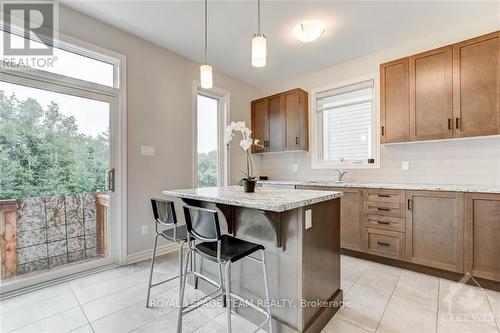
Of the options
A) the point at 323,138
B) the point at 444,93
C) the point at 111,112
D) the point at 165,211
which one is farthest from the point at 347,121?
the point at 111,112

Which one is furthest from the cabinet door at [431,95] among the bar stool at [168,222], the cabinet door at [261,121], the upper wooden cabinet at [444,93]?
the bar stool at [168,222]

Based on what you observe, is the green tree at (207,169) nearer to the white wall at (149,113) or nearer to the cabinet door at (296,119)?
the white wall at (149,113)

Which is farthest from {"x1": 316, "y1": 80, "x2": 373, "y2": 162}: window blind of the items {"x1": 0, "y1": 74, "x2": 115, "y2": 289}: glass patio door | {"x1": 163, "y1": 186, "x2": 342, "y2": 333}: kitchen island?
{"x1": 0, "y1": 74, "x2": 115, "y2": 289}: glass patio door

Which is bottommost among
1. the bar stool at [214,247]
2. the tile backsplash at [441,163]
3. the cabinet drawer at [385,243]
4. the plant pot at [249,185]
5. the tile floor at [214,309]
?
the tile floor at [214,309]

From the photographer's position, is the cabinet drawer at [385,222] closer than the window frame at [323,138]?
Yes

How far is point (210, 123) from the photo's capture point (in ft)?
13.4

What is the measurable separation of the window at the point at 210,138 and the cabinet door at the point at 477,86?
125 inches

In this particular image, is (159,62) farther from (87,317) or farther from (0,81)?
(87,317)

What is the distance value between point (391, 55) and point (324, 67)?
963mm

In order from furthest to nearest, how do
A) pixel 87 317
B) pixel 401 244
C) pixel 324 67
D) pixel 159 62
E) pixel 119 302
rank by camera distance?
pixel 324 67, pixel 159 62, pixel 401 244, pixel 119 302, pixel 87 317

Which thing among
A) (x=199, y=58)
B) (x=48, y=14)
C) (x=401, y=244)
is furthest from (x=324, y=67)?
(x=48, y=14)

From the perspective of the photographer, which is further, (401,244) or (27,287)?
(401,244)

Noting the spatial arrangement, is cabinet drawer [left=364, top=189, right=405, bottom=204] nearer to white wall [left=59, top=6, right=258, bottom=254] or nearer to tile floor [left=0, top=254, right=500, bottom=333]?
tile floor [left=0, top=254, right=500, bottom=333]

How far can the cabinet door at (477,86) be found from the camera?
2.39 m
